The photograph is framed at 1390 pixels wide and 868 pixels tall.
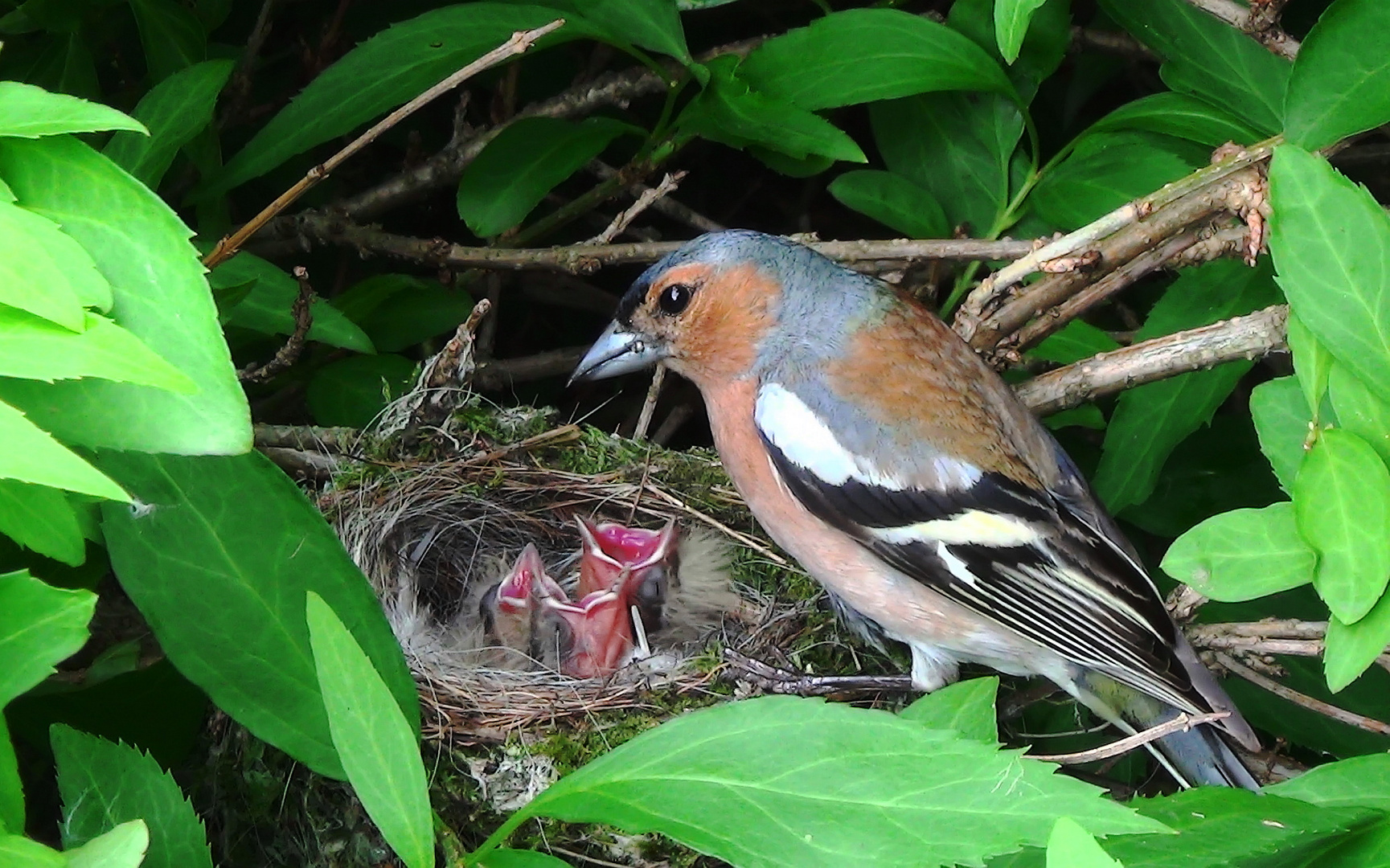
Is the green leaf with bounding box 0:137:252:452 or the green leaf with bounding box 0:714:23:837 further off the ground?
the green leaf with bounding box 0:137:252:452

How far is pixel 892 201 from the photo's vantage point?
2586mm

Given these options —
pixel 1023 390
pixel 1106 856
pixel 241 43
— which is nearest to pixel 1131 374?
pixel 1023 390

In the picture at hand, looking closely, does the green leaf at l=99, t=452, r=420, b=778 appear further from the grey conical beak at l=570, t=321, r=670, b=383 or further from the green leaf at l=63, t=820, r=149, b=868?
the grey conical beak at l=570, t=321, r=670, b=383

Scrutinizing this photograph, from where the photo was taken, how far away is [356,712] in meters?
1.35

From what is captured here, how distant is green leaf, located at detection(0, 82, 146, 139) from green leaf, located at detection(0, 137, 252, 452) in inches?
1.6

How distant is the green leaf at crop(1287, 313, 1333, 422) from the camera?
1508 mm

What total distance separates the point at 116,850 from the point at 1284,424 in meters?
1.35

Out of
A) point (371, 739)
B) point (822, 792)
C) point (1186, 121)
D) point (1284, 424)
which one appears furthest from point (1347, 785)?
point (1186, 121)

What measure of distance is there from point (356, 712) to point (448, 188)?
6.18 ft

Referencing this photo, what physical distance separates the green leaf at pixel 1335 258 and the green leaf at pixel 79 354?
1179 mm

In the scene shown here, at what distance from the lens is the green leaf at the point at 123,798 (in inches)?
56.2

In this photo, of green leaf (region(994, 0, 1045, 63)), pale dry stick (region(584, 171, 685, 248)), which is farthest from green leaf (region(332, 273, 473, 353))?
green leaf (region(994, 0, 1045, 63))

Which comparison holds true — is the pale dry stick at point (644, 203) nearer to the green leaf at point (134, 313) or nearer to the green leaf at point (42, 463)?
the green leaf at point (134, 313)

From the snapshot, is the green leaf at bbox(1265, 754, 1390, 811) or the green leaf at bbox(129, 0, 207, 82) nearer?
the green leaf at bbox(1265, 754, 1390, 811)
